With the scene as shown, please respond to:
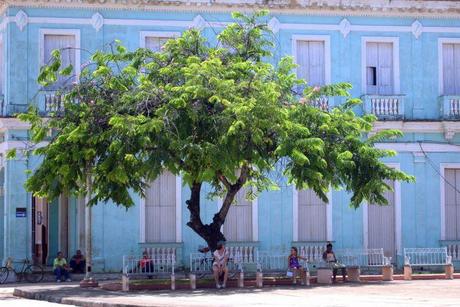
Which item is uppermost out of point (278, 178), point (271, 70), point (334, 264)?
point (271, 70)

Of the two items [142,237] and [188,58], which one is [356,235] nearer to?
[142,237]

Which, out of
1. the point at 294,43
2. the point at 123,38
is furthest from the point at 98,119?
the point at 294,43

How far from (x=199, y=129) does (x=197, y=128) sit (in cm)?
5

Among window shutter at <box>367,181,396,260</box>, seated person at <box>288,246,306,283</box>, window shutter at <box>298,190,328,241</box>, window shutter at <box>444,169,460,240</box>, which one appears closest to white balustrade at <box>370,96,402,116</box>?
window shutter at <box>367,181,396,260</box>

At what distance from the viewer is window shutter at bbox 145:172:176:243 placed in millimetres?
32688

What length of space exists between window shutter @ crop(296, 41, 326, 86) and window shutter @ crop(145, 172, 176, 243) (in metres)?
5.24

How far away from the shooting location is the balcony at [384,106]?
1304 inches

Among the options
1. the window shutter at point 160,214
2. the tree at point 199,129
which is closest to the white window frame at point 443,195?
the tree at point 199,129

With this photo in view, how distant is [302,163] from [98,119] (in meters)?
4.97

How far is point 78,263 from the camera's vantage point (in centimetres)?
3253

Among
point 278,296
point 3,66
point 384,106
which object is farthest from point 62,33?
point 278,296

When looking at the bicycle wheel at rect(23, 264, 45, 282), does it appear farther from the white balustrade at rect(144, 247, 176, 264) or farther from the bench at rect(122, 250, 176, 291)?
the white balustrade at rect(144, 247, 176, 264)

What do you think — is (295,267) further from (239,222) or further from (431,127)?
(431,127)

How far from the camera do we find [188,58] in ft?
85.0
